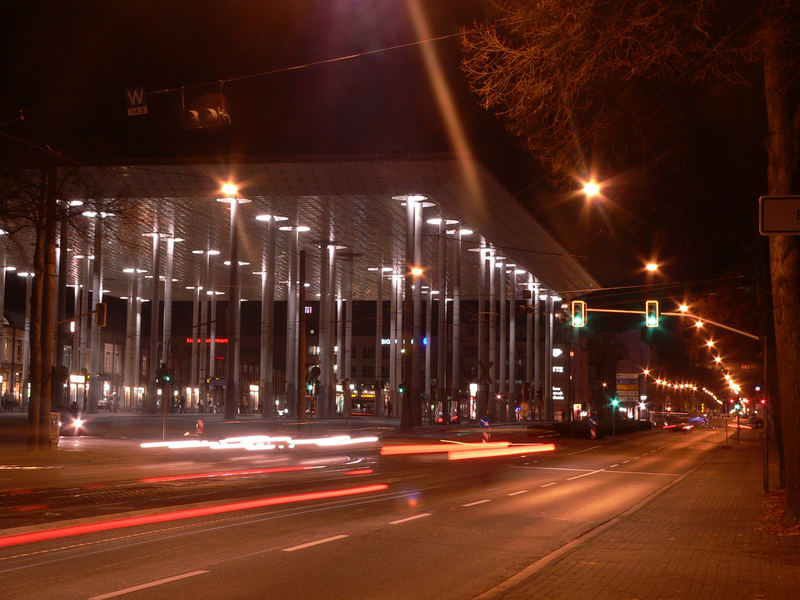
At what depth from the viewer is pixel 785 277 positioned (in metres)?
14.0

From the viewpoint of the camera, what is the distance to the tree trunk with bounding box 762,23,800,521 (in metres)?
13.8

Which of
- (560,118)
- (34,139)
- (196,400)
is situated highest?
(34,139)

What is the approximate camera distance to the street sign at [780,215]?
36.0 ft

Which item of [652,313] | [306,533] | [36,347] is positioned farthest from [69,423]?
[306,533]

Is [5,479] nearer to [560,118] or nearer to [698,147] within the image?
[560,118]

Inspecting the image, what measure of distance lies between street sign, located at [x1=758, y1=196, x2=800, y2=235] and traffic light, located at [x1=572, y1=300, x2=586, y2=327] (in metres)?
21.3

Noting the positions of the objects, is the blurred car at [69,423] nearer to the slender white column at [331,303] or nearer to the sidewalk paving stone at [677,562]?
the slender white column at [331,303]

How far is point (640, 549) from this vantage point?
12.3 metres

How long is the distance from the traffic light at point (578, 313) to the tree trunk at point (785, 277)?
18142mm

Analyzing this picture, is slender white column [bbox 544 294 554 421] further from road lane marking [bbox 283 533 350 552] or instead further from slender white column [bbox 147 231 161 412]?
road lane marking [bbox 283 533 350 552]

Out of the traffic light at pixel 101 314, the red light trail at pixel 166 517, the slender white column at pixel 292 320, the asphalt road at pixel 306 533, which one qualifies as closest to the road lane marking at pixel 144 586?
the asphalt road at pixel 306 533

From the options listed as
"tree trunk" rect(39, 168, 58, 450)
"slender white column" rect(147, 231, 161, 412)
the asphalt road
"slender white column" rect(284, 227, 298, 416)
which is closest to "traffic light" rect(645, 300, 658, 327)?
the asphalt road

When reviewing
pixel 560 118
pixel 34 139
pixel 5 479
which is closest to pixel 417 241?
pixel 34 139

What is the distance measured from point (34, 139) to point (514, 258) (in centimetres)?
5606
